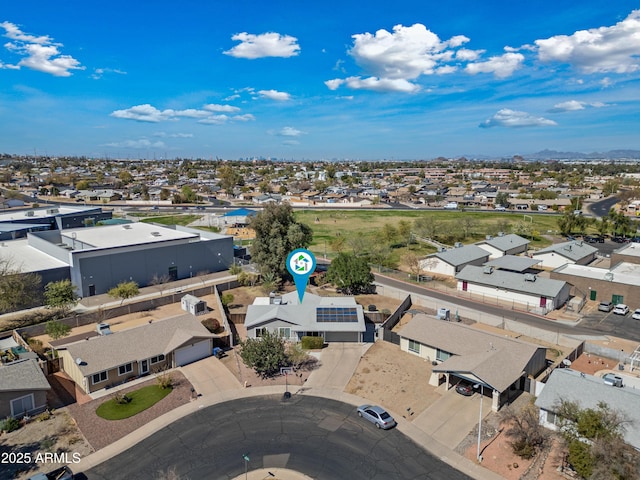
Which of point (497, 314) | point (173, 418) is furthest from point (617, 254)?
point (173, 418)

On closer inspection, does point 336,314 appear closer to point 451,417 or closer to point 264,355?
point 264,355

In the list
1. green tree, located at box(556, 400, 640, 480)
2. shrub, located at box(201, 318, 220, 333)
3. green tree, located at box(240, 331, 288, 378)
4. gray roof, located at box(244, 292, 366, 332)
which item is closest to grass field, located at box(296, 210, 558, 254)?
gray roof, located at box(244, 292, 366, 332)

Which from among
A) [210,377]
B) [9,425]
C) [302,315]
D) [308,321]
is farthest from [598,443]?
[9,425]

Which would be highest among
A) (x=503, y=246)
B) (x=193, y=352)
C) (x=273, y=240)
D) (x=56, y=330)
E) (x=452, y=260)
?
(x=273, y=240)

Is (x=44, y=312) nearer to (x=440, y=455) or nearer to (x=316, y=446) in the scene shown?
(x=316, y=446)

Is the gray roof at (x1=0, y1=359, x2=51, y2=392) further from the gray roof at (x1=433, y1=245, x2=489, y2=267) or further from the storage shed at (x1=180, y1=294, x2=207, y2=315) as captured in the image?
Answer: the gray roof at (x1=433, y1=245, x2=489, y2=267)

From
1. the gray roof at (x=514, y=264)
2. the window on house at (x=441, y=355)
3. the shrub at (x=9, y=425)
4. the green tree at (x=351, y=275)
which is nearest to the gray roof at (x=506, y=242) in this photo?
the gray roof at (x=514, y=264)
